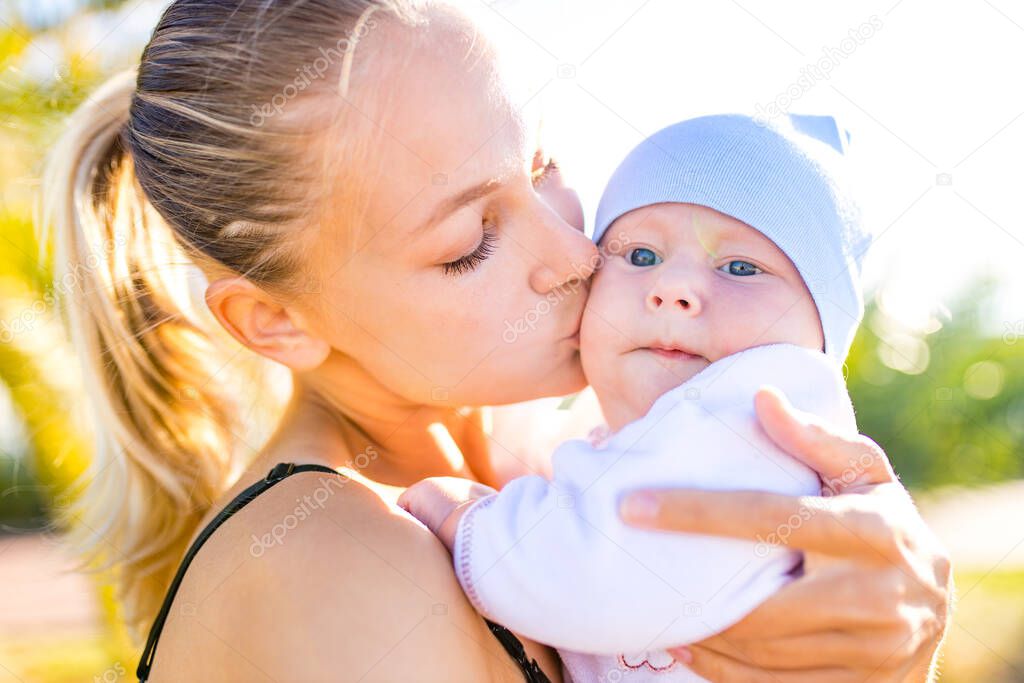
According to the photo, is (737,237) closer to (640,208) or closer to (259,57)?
(640,208)

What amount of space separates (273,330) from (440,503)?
1.99 ft

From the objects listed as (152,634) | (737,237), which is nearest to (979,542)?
(737,237)

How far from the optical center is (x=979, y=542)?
8555 mm

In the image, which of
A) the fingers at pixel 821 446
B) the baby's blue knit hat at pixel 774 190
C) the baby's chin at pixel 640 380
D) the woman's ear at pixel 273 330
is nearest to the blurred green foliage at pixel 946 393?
the baby's blue knit hat at pixel 774 190

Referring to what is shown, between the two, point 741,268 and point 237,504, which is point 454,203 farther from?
point 237,504

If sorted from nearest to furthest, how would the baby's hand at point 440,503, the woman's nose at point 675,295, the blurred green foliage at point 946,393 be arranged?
1. the baby's hand at point 440,503
2. the woman's nose at point 675,295
3. the blurred green foliage at point 946,393

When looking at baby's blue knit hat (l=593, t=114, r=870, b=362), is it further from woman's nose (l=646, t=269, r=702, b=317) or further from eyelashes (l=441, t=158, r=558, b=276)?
eyelashes (l=441, t=158, r=558, b=276)

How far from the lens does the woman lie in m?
1.74

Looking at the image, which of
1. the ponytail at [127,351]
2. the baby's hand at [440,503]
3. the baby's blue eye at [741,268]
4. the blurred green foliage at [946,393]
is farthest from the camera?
the blurred green foliage at [946,393]

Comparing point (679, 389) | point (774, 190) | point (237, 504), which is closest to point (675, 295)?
point (679, 389)

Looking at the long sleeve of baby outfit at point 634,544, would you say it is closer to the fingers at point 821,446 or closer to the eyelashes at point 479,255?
the fingers at point 821,446

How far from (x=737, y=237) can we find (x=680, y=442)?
59 cm

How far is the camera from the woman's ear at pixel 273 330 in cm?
224
